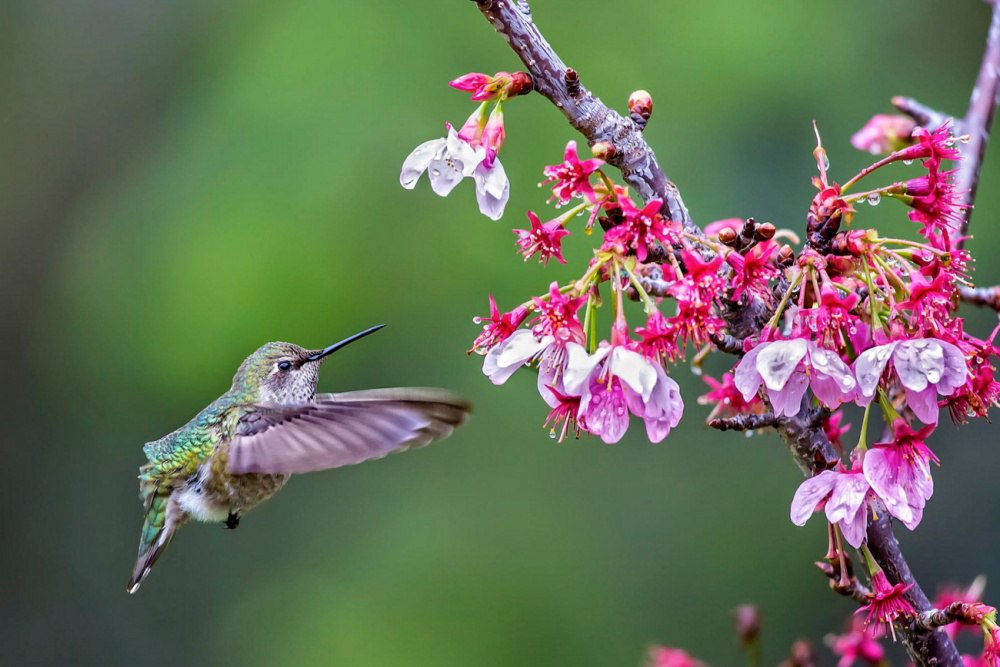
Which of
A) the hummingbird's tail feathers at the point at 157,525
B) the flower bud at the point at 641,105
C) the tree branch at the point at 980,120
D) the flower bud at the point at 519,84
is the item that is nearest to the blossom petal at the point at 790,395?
the flower bud at the point at 641,105

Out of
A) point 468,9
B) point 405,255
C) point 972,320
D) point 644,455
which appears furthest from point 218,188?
point 972,320

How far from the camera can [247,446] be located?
230 centimetres

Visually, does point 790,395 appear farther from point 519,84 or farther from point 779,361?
point 519,84

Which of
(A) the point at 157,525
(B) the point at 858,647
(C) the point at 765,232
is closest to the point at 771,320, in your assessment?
(C) the point at 765,232

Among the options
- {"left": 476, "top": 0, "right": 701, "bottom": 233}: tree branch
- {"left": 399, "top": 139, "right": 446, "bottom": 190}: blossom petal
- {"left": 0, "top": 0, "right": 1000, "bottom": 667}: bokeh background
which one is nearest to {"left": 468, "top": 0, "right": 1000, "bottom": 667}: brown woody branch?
{"left": 476, "top": 0, "right": 701, "bottom": 233}: tree branch

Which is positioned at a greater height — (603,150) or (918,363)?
(603,150)

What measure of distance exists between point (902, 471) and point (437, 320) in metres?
3.43

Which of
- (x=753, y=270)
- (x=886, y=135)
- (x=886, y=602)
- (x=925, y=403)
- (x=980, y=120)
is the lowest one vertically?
(x=886, y=602)

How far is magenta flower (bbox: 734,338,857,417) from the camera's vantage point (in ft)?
5.26

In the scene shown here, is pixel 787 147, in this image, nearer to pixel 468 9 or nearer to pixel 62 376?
pixel 468 9

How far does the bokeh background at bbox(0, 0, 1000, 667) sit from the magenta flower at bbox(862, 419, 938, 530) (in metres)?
2.93

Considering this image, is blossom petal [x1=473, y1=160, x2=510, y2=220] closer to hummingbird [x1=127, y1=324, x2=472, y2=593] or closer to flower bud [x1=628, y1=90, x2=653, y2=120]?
flower bud [x1=628, y1=90, x2=653, y2=120]

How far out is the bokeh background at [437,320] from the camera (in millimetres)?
4832

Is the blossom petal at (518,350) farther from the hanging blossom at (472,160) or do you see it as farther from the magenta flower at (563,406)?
the hanging blossom at (472,160)
